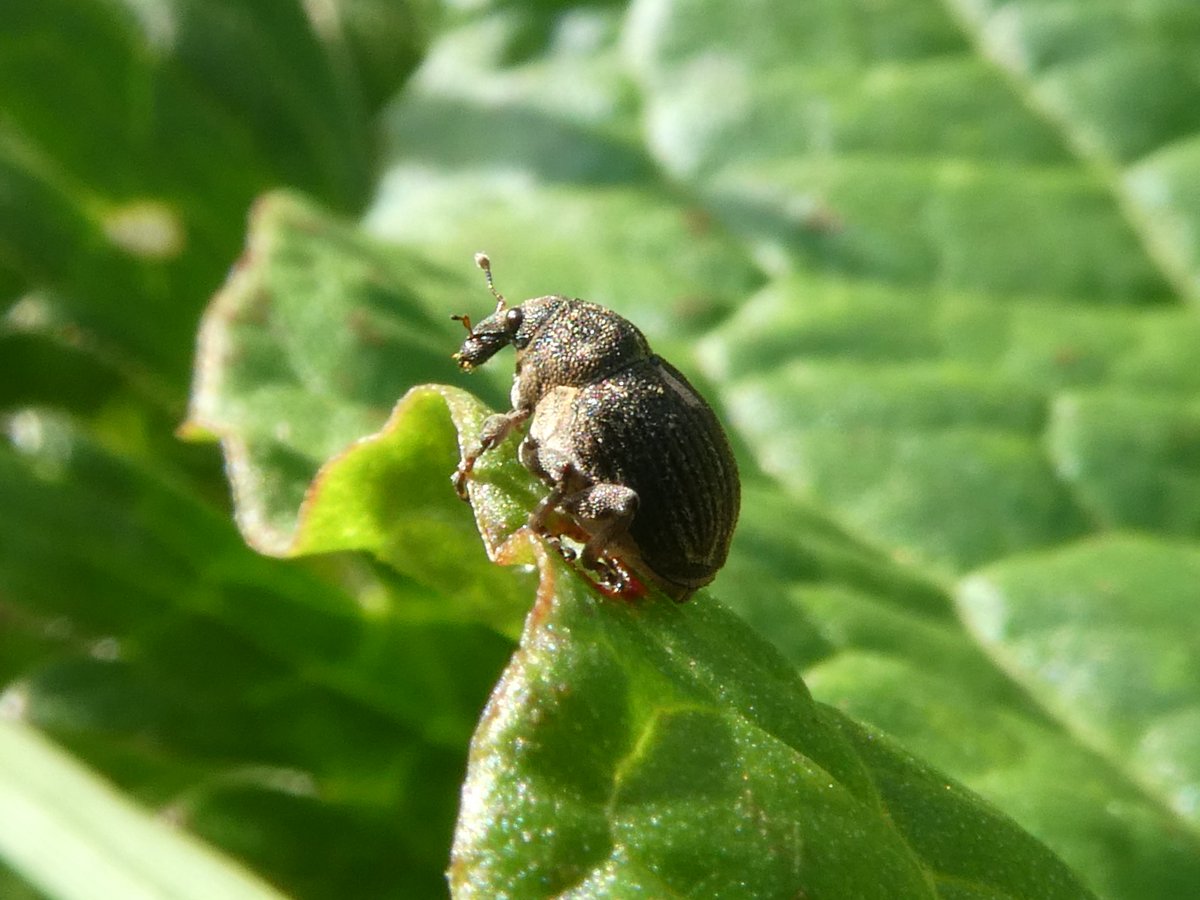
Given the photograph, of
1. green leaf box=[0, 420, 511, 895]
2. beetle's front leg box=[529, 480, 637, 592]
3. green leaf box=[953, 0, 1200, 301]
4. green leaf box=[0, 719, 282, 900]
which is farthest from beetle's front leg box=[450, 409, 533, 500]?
green leaf box=[953, 0, 1200, 301]

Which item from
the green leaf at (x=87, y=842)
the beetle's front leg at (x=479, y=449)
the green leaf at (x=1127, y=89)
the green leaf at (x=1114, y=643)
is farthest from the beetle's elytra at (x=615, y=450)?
the green leaf at (x=1127, y=89)

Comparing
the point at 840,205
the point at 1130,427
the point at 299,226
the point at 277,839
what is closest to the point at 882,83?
the point at 840,205

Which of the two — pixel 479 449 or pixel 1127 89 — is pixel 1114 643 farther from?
pixel 1127 89

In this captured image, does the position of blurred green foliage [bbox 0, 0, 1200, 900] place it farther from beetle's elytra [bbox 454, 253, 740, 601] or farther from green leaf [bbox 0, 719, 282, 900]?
beetle's elytra [bbox 454, 253, 740, 601]

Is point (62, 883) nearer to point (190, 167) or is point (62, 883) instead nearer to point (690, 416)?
point (690, 416)

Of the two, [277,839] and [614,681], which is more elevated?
[277,839]

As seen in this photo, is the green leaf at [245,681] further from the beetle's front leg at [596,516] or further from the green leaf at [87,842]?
the beetle's front leg at [596,516]
